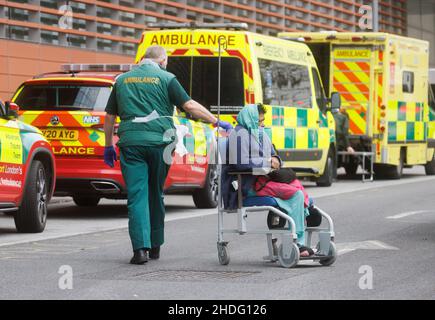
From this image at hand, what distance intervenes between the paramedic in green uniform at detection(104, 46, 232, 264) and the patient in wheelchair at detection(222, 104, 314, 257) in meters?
0.39

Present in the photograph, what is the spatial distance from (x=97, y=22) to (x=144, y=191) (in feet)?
53.1

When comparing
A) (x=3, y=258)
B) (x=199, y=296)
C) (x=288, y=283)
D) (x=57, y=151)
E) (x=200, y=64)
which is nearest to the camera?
(x=199, y=296)

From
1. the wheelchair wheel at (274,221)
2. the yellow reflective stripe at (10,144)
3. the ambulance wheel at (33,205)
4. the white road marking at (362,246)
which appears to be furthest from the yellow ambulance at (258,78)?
the wheelchair wheel at (274,221)

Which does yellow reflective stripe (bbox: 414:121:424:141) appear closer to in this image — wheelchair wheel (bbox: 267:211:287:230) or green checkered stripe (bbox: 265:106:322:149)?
green checkered stripe (bbox: 265:106:322:149)

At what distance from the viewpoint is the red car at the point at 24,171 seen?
1254 centimetres

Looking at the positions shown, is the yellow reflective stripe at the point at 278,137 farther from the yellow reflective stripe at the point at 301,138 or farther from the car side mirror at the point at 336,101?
the car side mirror at the point at 336,101

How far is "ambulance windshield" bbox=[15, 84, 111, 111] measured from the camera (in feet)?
48.1

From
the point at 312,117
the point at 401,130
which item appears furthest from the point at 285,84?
the point at 401,130

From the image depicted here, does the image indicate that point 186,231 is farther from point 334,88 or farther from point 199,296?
point 334,88

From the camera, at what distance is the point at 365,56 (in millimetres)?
24609

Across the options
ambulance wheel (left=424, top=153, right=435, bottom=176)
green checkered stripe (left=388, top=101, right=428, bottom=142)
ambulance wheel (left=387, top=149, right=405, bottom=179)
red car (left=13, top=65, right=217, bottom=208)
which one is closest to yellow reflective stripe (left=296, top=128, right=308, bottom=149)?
green checkered stripe (left=388, top=101, right=428, bottom=142)

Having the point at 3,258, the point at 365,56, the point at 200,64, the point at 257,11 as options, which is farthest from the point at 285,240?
the point at 257,11

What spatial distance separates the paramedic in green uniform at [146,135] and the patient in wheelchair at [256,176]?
390mm

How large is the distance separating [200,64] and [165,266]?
28.5 feet
